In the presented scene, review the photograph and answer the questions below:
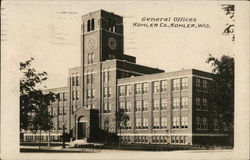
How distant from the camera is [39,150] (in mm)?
13711

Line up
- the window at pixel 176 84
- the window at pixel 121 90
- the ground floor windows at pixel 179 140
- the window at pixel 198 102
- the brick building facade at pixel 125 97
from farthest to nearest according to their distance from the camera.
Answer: the window at pixel 176 84, the window at pixel 121 90, the ground floor windows at pixel 179 140, the window at pixel 198 102, the brick building facade at pixel 125 97

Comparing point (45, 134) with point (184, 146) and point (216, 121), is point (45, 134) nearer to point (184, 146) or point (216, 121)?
point (184, 146)

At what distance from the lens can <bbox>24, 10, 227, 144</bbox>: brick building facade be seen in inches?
619

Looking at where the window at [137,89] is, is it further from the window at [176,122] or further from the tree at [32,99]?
the tree at [32,99]

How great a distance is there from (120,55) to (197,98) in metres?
2.99

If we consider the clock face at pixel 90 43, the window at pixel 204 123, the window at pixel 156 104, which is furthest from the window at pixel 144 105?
the clock face at pixel 90 43

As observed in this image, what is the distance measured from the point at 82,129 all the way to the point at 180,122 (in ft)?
12.1

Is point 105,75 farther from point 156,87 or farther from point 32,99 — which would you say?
point 32,99

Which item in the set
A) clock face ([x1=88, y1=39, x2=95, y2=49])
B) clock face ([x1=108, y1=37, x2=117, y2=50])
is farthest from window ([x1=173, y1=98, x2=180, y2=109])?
clock face ([x1=88, y1=39, x2=95, y2=49])

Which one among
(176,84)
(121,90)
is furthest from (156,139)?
(176,84)

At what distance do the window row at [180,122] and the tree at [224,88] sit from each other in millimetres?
2555

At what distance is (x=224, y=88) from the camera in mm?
14430

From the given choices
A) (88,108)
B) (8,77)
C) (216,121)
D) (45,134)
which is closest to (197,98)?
(216,121)

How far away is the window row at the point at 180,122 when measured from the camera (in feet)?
→ 57.8
